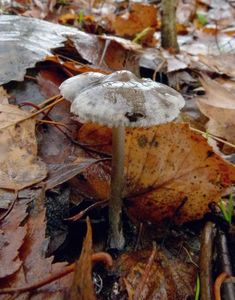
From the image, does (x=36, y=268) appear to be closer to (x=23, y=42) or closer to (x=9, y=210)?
(x=9, y=210)

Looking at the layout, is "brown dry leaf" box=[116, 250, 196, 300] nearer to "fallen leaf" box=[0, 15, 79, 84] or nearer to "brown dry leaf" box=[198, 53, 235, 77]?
"fallen leaf" box=[0, 15, 79, 84]

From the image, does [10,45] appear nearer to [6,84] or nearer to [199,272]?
[6,84]

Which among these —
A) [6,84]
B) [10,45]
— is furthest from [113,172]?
[10,45]

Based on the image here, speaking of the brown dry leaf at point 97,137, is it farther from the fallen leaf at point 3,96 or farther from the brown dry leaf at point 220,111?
the brown dry leaf at point 220,111

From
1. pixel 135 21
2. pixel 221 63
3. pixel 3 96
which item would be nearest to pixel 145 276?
pixel 3 96

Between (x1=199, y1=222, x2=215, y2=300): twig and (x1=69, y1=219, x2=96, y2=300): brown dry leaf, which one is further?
(x1=199, y1=222, x2=215, y2=300): twig

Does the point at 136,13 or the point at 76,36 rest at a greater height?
the point at 76,36

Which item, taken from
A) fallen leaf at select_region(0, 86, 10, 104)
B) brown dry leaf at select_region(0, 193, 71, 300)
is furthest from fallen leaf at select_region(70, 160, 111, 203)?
fallen leaf at select_region(0, 86, 10, 104)
